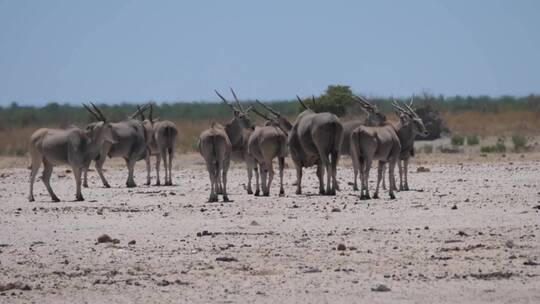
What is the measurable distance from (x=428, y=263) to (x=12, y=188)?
17882 mm

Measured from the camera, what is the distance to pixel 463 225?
19.2 meters

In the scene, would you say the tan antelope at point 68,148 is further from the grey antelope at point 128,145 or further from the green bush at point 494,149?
the green bush at point 494,149

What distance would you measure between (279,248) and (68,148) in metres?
10.3

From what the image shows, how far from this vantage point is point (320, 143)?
26.4m

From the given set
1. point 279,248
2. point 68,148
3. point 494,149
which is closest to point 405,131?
point 68,148

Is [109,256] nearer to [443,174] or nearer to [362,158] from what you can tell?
[362,158]

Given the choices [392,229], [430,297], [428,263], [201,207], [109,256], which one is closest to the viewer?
[430,297]

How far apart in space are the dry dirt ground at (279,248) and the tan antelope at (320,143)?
579 millimetres

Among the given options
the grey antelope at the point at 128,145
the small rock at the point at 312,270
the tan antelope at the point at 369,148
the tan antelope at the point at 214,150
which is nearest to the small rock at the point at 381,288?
the small rock at the point at 312,270

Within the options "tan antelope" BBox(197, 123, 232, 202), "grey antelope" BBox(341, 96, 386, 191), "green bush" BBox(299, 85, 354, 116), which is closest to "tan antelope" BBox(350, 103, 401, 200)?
"tan antelope" BBox(197, 123, 232, 202)

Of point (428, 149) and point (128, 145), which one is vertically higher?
point (128, 145)

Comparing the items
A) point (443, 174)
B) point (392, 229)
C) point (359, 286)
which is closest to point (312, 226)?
point (392, 229)

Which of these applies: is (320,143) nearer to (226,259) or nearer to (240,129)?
(240,129)

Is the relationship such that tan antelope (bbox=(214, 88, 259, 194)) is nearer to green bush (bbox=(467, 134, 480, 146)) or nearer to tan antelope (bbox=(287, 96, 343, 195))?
tan antelope (bbox=(287, 96, 343, 195))
